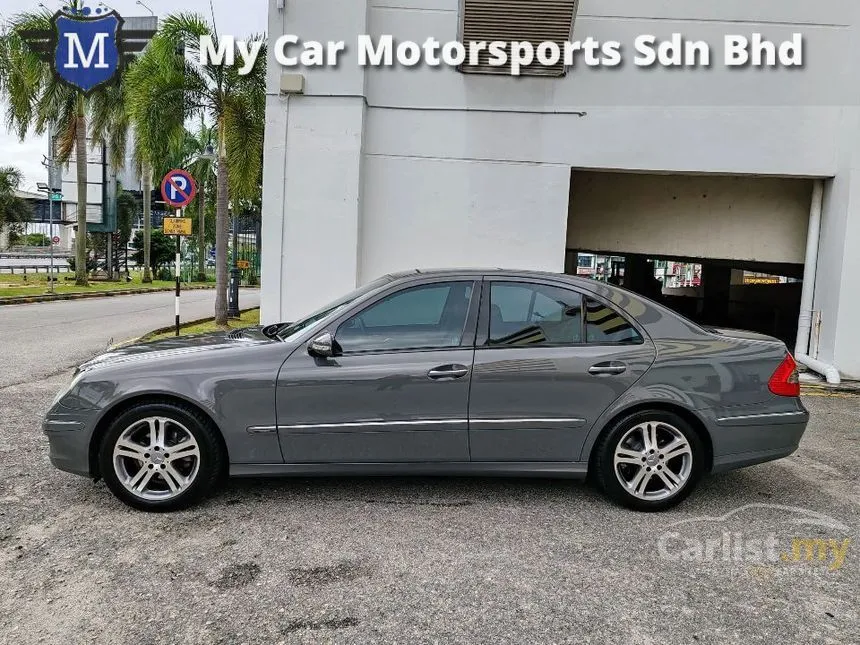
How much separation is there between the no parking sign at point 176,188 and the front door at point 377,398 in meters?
8.72

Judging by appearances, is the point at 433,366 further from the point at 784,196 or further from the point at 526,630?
the point at 784,196

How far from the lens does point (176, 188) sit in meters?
11.5

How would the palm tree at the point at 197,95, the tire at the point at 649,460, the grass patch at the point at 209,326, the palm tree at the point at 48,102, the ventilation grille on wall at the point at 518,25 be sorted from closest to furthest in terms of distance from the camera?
the tire at the point at 649,460, the ventilation grille on wall at the point at 518,25, the grass patch at the point at 209,326, the palm tree at the point at 197,95, the palm tree at the point at 48,102

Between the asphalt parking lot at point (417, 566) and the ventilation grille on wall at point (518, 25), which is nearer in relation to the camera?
the asphalt parking lot at point (417, 566)

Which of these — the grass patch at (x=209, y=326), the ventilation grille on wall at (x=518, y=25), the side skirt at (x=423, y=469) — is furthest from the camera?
the grass patch at (x=209, y=326)

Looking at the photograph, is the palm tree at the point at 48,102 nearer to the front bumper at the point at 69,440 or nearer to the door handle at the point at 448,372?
the front bumper at the point at 69,440

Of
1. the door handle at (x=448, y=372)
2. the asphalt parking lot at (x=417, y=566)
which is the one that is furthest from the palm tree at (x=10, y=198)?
the door handle at (x=448, y=372)

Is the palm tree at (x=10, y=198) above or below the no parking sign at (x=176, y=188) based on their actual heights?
above

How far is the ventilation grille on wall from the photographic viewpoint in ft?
27.2

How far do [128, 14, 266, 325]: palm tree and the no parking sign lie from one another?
3.59 feet

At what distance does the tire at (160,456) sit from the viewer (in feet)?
12.4

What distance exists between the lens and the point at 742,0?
28.6 feet

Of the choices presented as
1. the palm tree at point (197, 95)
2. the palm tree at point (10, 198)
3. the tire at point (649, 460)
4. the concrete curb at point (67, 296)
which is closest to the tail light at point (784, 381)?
the tire at point (649, 460)

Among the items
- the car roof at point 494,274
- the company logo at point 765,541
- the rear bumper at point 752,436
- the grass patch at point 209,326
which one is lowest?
the grass patch at point 209,326
